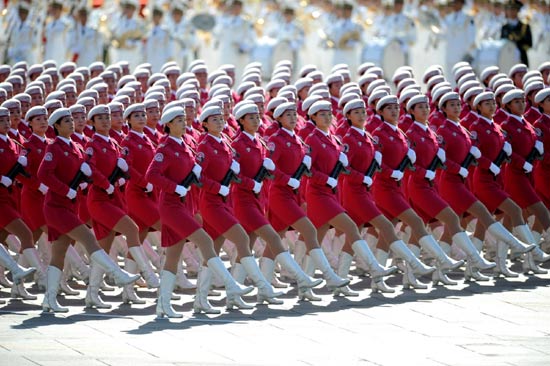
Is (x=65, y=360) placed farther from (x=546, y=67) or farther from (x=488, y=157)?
(x=546, y=67)

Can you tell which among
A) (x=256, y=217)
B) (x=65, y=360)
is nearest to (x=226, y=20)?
(x=256, y=217)

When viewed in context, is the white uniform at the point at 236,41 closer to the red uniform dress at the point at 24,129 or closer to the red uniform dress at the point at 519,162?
the red uniform dress at the point at 24,129

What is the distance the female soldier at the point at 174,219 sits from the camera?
1577 cm

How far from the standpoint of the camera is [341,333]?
15.1 meters

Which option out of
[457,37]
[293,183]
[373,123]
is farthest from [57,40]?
[293,183]

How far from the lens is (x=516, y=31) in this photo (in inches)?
1091

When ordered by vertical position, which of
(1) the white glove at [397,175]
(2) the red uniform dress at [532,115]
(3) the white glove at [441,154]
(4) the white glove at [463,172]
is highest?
(2) the red uniform dress at [532,115]

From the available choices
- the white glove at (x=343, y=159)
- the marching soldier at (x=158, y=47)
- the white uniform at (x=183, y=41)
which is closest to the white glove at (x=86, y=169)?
the white glove at (x=343, y=159)

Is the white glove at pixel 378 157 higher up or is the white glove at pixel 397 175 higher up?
the white glove at pixel 378 157

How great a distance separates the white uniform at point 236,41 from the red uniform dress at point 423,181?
11.8 metres

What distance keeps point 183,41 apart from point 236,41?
82 cm

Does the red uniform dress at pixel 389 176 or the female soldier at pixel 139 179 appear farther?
the red uniform dress at pixel 389 176

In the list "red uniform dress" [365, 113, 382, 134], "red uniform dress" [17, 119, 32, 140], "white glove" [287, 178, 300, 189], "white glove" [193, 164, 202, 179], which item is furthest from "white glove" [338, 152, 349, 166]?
"red uniform dress" [17, 119, 32, 140]

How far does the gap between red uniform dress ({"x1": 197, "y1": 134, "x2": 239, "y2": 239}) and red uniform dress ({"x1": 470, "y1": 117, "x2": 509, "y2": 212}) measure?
305 centimetres
